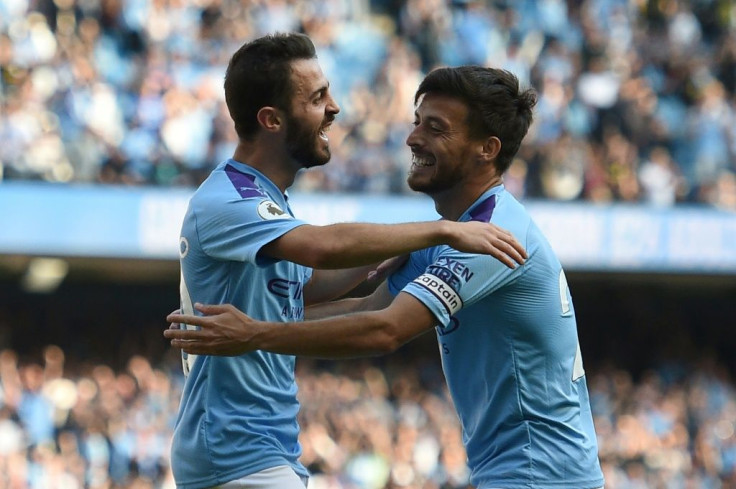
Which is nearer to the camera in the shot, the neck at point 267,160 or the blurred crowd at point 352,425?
the neck at point 267,160

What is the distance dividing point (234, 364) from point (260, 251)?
0.41m

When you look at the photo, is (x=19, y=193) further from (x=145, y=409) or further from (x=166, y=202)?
(x=145, y=409)

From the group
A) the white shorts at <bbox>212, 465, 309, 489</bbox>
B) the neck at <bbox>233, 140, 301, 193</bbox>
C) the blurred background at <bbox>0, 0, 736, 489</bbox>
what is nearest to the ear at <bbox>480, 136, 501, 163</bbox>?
the neck at <bbox>233, 140, 301, 193</bbox>

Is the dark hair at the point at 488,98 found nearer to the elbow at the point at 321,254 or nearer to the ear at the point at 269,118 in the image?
the ear at the point at 269,118

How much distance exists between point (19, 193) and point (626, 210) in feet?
23.5

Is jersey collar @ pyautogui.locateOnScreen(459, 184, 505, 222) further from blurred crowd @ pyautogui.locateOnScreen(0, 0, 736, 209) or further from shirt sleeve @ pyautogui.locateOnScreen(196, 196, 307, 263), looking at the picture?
blurred crowd @ pyautogui.locateOnScreen(0, 0, 736, 209)

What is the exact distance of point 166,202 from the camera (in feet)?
45.1

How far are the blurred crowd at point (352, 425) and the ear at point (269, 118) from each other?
8798mm

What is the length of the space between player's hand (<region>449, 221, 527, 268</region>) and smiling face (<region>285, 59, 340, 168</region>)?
0.74 meters

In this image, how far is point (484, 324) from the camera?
4.36 metres

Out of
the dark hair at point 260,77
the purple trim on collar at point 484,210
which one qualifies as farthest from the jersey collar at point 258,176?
the purple trim on collar at point 484,210

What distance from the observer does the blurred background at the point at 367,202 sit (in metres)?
13.4

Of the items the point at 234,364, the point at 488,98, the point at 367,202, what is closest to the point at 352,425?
the point at 367,202

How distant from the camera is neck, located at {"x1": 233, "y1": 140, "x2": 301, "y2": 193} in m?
4.53
